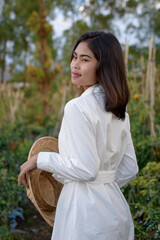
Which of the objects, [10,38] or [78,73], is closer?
[78,73]

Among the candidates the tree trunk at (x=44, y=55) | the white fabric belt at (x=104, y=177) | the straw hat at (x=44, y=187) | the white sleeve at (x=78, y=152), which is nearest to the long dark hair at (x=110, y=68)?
the white sleeve at (x=78, y=152)

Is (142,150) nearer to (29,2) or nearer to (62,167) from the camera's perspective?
(62,167)

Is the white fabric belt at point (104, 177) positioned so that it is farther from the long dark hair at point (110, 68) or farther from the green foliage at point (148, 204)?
the green foliage at point (148, 204)

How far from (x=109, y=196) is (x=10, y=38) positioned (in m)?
17.2

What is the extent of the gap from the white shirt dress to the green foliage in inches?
29.6

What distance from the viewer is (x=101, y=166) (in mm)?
1435

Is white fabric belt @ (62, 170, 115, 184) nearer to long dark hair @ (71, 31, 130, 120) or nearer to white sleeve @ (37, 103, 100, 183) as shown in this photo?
white sleeve @ (37, 103, 100, 183)

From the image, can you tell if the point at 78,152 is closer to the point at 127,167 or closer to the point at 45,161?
the point at 45,161

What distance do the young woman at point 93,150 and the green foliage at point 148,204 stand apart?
71 cm

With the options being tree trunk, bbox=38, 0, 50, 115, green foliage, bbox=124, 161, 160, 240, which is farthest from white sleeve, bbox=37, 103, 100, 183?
tree trunk, bbox=38, 0, 50, 115

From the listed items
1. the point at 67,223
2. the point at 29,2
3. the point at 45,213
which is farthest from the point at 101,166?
the point at 29,2

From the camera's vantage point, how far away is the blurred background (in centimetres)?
297

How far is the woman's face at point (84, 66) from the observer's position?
144cm

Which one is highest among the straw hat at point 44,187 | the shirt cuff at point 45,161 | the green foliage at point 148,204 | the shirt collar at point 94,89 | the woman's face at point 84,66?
the woman's face at point 84,66
